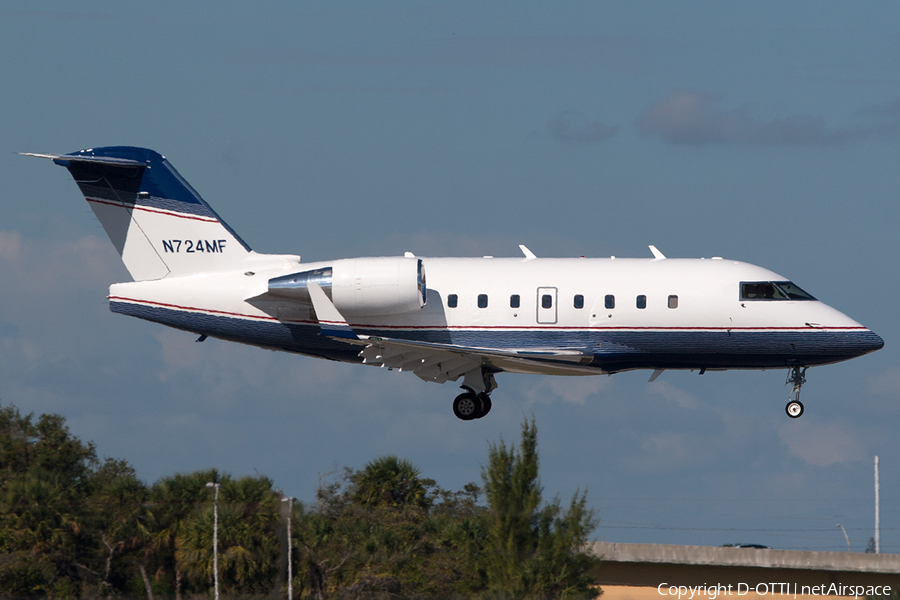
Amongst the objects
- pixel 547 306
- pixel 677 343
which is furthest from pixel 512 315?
pixel 677 343

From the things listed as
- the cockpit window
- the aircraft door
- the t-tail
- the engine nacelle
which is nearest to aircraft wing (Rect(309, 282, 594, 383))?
the engine nacelle

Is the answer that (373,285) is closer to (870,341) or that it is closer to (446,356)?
(446,356)

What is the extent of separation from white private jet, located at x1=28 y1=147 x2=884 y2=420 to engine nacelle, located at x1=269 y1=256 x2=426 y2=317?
0.08 feet

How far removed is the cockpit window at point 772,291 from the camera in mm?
34875

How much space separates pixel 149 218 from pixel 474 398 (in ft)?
33.4

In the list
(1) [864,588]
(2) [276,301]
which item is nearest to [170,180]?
(2) [276,301]

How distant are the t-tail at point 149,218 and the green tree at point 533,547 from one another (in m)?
11.2

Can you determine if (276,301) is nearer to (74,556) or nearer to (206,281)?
(206,281)

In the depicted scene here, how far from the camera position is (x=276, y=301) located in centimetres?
3588

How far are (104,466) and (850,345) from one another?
35266mm

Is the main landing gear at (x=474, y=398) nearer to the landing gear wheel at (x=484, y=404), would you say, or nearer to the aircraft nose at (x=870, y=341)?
the landing gear wheel at (x=484, y=404)

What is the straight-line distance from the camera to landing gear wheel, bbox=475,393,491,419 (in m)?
36.7

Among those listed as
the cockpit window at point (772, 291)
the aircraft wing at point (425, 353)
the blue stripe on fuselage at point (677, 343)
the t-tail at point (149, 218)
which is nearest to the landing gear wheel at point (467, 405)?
the aircraft wing at point (425, 353)

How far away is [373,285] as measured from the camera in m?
34.6
